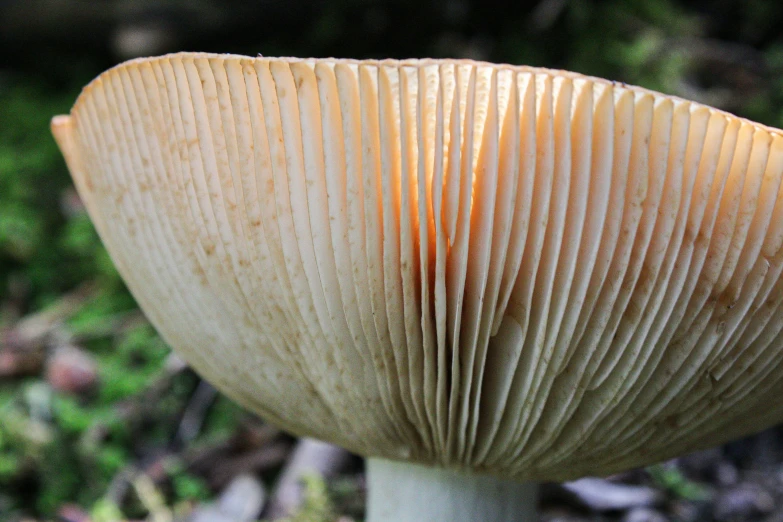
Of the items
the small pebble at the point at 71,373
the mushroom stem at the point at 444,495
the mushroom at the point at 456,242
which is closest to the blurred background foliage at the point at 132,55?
the small pebble at the point at 71,373

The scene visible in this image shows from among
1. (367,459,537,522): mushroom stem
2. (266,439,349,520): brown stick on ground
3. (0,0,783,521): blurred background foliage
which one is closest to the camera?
(367,459,537,522): mushroom stem

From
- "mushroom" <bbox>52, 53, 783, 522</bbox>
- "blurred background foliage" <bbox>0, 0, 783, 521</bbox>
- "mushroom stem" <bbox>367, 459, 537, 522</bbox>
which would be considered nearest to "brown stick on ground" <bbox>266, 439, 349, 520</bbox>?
"blurred background foliage" <bbox>0, 0, 783, 521</bbox>

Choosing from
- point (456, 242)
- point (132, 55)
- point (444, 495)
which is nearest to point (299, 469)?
point (444, 495)

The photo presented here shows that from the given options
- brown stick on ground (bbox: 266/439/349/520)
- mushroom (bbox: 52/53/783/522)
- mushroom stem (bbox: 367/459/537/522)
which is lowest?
brown stick on ground (bbox: 266/439/349/520)

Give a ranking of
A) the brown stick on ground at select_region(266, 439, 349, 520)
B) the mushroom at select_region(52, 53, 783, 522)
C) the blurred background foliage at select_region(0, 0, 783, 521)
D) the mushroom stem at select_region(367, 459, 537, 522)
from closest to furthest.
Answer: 1. the mushroom at select_region(52, 53, 783, 522)
2. the mushroom stem at select_region(367, 459, 537, 522)
3. the brown stick on ground at select_region(266, 439, 349, 520)
4. the blurred background foliage at select_region(0, 0, 783, 521)

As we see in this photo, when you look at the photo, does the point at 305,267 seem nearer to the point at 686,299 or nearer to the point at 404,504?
the point at 686,299

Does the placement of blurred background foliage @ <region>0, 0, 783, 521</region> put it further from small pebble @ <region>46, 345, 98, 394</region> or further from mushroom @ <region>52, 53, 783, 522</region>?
mushroom @ <region>52, 53, 783, 522</region>

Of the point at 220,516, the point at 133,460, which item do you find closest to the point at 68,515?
the point at 133,460

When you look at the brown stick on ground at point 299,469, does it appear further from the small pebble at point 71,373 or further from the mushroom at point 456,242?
the mushroom at point 456,242
